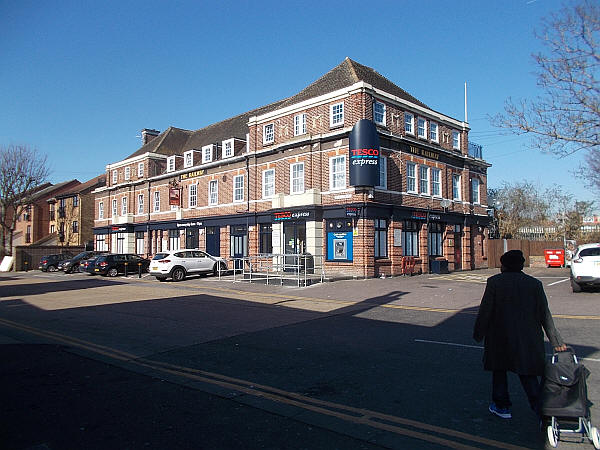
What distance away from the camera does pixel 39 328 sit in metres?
10.2

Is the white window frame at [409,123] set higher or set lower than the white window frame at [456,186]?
higher

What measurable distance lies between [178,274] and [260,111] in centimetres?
1526

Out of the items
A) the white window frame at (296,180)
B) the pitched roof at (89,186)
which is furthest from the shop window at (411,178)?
the pitched roof at (89,186)

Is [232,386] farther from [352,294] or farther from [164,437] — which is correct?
[352,294]

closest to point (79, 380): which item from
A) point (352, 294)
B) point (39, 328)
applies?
point (39, 328)

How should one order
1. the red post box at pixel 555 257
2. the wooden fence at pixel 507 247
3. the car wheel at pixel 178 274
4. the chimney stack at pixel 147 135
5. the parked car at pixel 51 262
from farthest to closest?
the chimney stack at pixel 147 135 < the parked car at pixel 51 262 < the wooden fence at pixel 507 247 < the red post box at pixel 555 257 < the car wheel at pixel 178 274

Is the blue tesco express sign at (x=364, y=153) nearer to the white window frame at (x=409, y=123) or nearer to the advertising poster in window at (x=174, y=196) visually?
the white window frame at (x=409, y=123)

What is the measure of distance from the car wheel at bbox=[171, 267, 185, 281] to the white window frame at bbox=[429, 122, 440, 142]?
1670 cm

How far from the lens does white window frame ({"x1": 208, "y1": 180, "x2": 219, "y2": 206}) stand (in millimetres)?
31922

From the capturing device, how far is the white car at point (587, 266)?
44.9 ft

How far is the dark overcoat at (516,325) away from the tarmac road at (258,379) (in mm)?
624

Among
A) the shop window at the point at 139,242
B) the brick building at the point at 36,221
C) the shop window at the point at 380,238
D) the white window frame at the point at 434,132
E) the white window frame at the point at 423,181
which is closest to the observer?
the shop window at the point at 380,238

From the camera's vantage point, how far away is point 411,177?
2572 cm

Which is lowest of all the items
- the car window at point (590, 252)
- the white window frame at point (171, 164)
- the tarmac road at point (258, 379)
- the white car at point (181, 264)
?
the tarmac road at point (258, 379)
